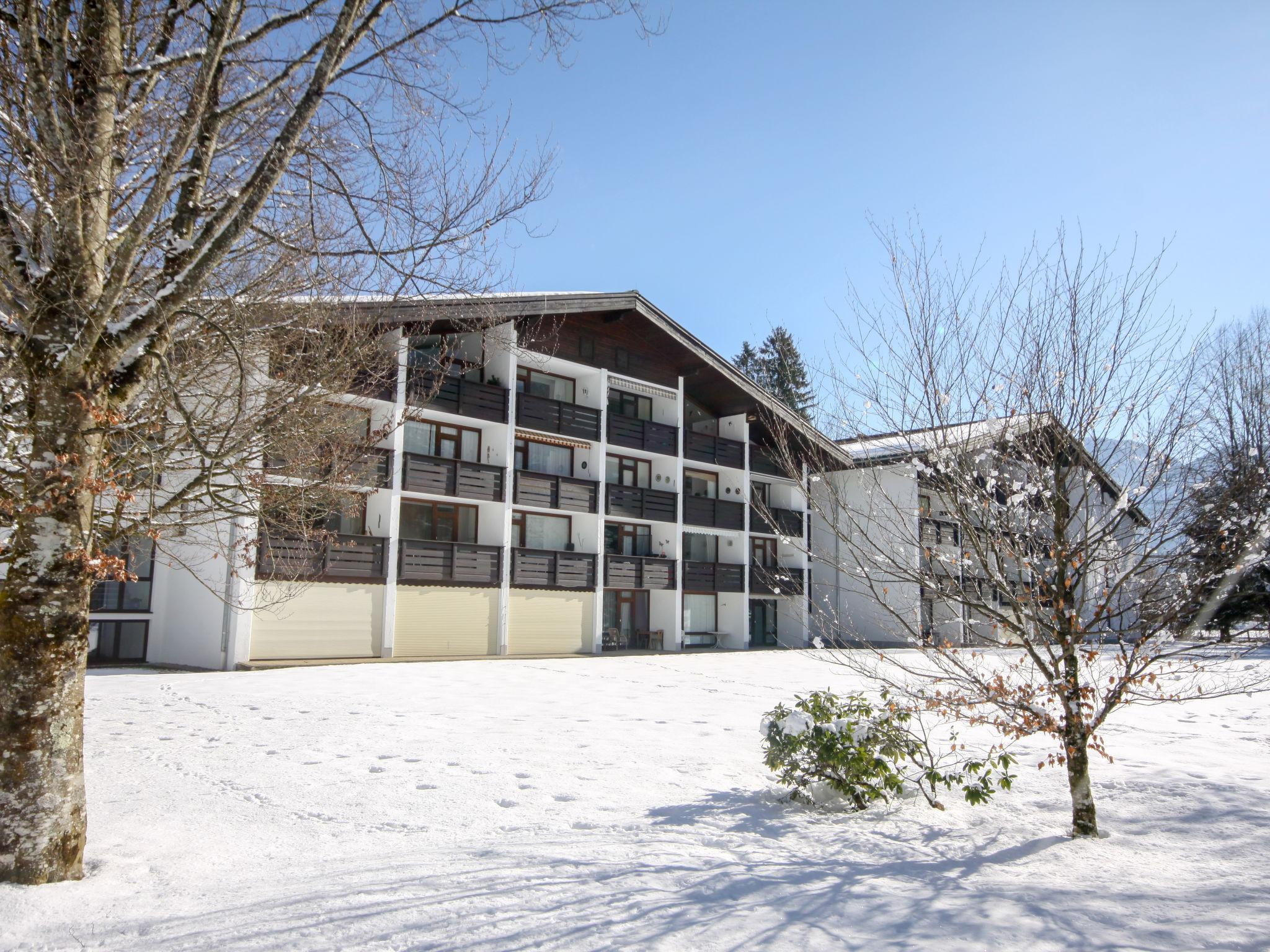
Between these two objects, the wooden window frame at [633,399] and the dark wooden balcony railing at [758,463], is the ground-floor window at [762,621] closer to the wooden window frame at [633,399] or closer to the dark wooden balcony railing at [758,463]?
the dark wooden balcony railing at [758,463]

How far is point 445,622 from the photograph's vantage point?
23.9 meters

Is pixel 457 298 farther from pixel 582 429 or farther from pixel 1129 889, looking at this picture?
pixel 582 429

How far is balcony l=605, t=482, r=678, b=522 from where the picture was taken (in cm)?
2803

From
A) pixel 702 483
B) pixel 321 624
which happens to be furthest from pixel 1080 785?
pixel 702 483

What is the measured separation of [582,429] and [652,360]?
13.0 ft

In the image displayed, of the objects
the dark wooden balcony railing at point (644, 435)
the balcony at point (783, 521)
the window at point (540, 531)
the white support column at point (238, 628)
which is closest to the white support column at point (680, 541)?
the dark wooden balcony railing at point (644, 435)

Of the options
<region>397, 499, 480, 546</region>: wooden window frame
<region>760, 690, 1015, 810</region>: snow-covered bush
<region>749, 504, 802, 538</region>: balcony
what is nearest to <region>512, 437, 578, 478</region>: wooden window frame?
<region>397, 499, 480, 546</region>: wooden window frame

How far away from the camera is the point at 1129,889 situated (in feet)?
17.4

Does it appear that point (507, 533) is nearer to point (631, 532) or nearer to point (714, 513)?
point (631, 532)

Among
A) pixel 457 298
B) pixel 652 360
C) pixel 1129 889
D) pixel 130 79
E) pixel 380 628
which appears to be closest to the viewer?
pixel 1129 889

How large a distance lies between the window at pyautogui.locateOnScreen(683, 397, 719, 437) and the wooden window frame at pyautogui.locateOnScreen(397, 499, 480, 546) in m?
9.45

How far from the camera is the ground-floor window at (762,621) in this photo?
33.1 metres

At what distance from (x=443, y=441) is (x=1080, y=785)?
20.5m

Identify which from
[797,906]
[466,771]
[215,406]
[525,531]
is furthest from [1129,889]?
[525,531]
